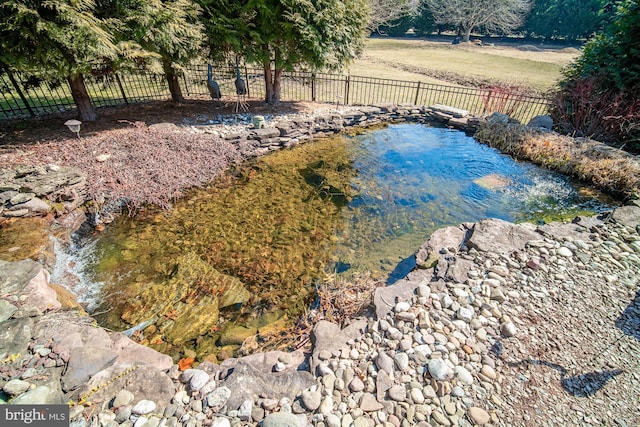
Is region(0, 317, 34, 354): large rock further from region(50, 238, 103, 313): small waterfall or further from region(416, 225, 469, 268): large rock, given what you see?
region(416, 225, 469, 268): large rock

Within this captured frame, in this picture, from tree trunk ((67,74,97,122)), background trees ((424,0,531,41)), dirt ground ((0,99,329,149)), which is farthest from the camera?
background trees ((424,0,531,41))

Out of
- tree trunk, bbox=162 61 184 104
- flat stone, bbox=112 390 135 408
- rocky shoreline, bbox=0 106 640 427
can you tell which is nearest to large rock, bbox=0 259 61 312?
rocky shoreline, bbox=0 106 640 427

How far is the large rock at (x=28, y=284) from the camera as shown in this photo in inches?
112

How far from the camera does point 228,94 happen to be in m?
11.0

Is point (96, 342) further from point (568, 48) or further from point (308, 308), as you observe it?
point (568, 48)

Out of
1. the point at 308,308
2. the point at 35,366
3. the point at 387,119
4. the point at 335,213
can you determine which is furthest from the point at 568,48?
the point at 35,366

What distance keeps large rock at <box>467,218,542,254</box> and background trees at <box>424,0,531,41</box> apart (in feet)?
127

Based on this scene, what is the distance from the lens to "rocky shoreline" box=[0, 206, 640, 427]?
2.10m

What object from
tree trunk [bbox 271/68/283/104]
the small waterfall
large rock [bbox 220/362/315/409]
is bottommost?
the small waterfall

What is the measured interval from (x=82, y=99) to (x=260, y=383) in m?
8.47

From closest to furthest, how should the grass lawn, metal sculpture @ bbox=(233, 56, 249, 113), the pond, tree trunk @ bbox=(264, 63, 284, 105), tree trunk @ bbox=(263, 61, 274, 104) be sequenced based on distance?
the pond < metal sculpture @ bbox=(233, 56, 249, 113) < tree trunk @ bbox=(263, 61, 274, 104) < tree trunk @ bbox=(264, 63, 284, 105) < the grass lawn

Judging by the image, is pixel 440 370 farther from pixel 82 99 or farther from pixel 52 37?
pixel 82 99

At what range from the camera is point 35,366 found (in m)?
2.21

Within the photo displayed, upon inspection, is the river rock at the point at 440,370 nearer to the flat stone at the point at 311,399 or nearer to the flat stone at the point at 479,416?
the flat stone at the point at 479,416
